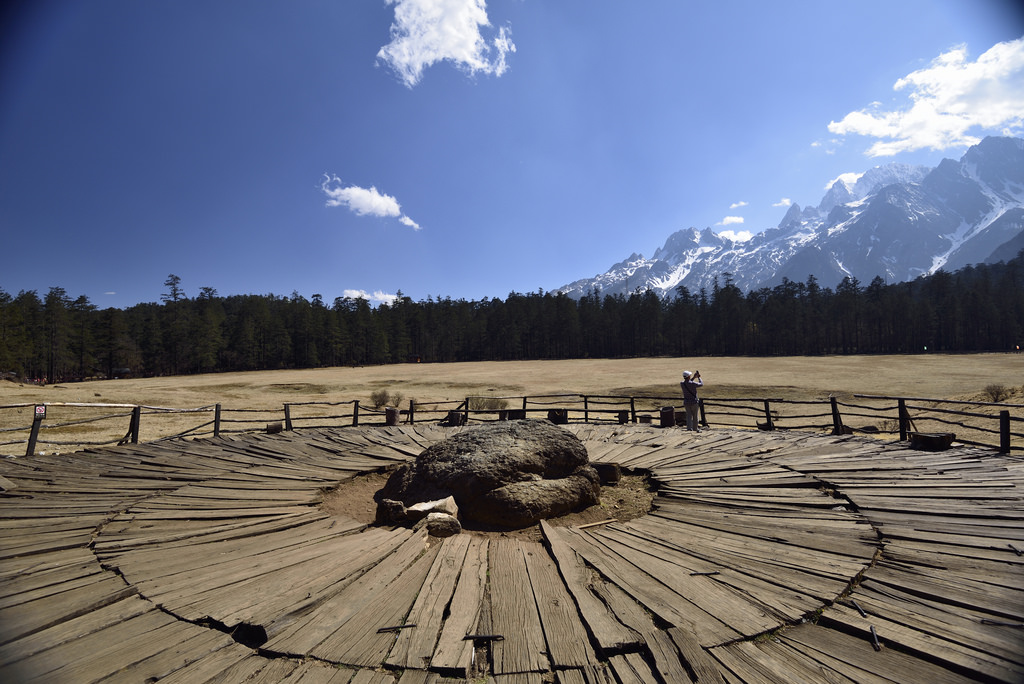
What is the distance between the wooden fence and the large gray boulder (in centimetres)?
459

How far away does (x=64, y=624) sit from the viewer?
10.4 ft

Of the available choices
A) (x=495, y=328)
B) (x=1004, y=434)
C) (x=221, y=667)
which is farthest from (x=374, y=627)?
(x=495, y=328)

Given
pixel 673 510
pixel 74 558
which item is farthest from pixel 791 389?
pixel 74 558

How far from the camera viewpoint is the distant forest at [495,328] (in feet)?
196

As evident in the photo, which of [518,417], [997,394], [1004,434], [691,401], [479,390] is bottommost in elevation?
[479,390]

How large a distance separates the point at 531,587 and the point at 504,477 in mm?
2318

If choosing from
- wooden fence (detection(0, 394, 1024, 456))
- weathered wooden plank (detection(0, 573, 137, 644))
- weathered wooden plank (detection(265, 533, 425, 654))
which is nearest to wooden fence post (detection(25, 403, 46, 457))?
wooden fence (detection(0, 394, 1024, 456))

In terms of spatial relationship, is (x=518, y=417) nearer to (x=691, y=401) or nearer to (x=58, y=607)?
(x=691, y=401)

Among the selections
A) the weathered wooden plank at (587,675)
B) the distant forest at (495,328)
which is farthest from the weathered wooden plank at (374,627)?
the distant forest at (495,328)

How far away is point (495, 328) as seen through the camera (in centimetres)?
9381

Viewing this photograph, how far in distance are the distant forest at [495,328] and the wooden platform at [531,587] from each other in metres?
68.9

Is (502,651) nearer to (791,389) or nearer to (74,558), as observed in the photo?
(74,558)

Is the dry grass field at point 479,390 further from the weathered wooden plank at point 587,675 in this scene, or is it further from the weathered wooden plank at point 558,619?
the weathered wooden plank at point 587,675

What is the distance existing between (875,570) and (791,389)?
34849 millimetres
